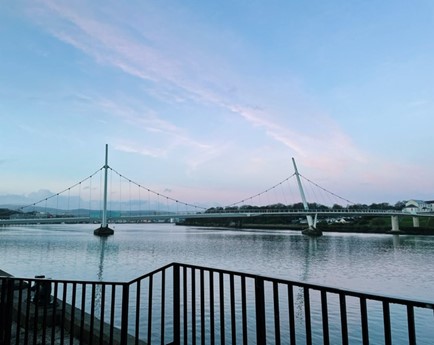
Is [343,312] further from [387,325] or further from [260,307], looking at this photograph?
[260,307]

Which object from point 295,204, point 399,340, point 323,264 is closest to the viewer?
point 399,340

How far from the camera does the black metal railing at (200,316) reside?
223 cm

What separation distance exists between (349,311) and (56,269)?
14855 mm

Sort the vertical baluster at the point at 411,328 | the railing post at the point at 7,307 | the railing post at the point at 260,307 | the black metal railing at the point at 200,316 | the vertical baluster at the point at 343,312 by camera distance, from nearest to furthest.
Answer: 1. the vertical baluster at the point at 411,328
2. the vertical baluster at the point at 343,312
3. the black metal railing at the point at 200,316
4. the railing post at the point at 260,307
5. the railing post at the point at 7,307

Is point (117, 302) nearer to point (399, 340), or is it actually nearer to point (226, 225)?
point (399, 340)

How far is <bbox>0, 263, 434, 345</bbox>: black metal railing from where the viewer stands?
2.23 m

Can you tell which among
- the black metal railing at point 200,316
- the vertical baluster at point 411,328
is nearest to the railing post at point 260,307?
the black metal railing at point 200,316

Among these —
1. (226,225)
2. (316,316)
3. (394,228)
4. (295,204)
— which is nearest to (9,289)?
(316,316)

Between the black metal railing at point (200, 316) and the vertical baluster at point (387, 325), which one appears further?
the black metal railing at point (200, 316)

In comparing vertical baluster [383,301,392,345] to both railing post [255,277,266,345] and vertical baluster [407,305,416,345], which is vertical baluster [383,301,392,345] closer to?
vertical baluster [407,305,416,345]

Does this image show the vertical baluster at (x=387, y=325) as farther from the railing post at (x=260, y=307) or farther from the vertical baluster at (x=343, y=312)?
the railing post at (x=260, y=307)

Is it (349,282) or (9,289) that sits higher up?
(9,289)

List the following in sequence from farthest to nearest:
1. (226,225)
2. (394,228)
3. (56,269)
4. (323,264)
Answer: (226,225) < (394,228) < (323,264) < (56,269)

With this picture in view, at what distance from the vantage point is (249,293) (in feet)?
36.3
